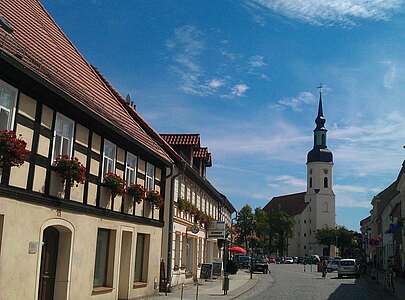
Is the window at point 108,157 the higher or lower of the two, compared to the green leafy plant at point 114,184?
higher

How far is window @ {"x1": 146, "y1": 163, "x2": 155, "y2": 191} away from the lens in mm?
22312

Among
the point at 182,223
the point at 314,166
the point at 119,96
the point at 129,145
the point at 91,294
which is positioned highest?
the point at 314,166

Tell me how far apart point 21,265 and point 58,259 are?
2.55 meters

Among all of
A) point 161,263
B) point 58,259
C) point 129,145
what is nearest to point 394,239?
point 161,263

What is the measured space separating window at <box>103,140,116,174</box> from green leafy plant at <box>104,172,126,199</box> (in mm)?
310

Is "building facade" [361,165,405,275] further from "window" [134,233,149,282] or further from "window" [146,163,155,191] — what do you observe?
"window" [146,163,155,191]

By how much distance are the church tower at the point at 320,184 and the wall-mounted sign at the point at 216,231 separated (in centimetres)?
10264

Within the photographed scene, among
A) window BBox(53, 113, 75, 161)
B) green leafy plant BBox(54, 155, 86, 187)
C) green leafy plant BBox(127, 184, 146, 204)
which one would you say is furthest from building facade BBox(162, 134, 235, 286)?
green leafy plant BBox(54, 155, 86, 187)

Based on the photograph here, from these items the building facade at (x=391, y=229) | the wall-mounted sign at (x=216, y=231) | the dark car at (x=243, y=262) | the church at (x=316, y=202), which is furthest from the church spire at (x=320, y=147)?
the wall-mounted sign at (x=216, y=231)

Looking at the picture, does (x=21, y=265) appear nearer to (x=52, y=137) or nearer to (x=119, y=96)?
(x=52, y=137)

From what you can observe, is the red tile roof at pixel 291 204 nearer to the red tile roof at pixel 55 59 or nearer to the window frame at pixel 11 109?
the red tile roof at pixel 55 59

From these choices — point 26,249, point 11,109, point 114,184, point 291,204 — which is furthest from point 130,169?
point 291,204

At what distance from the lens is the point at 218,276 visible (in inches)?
1543

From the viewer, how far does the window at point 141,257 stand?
865 inches
